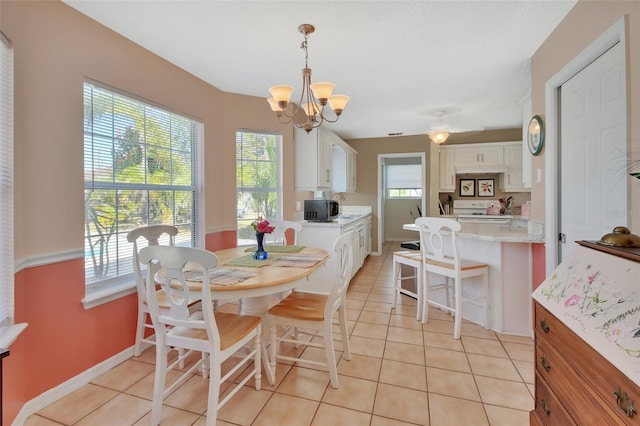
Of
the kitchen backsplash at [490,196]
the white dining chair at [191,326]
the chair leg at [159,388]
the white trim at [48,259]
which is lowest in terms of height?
the chair leg at [159,388]

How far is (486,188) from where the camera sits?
18.1 ft

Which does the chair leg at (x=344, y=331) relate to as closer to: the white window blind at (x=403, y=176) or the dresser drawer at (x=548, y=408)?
the dresser drawer at (x=548, y=408)

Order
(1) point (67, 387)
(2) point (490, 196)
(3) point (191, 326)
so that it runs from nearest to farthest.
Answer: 1. (3) point (191, 326)
2. (1) point (67, 387)
3. (2) point (490, 196)

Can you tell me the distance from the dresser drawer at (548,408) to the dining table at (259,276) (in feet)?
4.11

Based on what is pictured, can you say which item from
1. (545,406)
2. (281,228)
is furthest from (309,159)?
(545,406)

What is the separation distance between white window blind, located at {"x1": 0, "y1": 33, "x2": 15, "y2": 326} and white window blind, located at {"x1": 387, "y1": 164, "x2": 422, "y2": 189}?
6.89 meters

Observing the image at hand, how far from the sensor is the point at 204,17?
79.7 inches

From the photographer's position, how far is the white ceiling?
1.94 metres

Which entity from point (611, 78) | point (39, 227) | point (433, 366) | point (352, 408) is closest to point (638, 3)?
point (611, 78)

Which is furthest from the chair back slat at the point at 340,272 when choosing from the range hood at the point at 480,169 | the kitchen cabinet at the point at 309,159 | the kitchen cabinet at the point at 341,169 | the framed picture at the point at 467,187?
the framed picture at the point at 467,187

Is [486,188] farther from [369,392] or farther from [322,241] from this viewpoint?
[369,392]

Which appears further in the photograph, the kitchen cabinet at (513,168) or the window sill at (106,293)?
the kitchen cabinet at (513,168)

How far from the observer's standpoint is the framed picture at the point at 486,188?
550cm

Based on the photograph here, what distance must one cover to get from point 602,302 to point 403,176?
6.77m
